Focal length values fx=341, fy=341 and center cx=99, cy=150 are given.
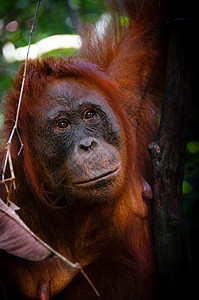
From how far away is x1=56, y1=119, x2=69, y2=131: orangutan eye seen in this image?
7.91ft

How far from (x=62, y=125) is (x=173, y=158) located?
2.64 feet

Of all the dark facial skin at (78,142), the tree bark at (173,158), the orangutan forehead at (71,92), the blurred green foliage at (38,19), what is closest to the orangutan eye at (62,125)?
the dark facial skin at (78,142)

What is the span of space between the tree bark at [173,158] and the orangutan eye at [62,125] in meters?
0.62

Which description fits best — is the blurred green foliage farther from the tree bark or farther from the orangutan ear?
the orangutan ear

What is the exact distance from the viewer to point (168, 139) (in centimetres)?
227

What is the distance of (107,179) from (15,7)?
304 cm

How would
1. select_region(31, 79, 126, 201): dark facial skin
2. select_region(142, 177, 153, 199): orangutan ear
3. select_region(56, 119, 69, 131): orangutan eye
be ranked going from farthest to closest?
select_region(142, 177, 153, 199): orangutan ear → select_region(56, 119, 69, 131): orangutan eye → select_region(31, 79, 126, 201): dark facial skin

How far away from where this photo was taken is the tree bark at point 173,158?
2.21 meters

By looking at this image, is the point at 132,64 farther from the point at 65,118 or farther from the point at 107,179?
the point at 107,179

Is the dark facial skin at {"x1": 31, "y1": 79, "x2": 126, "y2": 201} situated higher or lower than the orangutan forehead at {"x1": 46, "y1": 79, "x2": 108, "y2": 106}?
lower

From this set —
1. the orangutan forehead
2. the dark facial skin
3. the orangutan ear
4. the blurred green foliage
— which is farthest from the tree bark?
the blurred green foliage

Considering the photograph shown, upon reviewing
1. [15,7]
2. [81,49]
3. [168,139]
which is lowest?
[168,139]

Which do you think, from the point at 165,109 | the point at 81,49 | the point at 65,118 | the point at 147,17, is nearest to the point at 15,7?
the point at 81,49

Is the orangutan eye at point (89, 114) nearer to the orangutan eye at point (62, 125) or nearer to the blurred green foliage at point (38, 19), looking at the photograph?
the orangutan eye at point (62, 125)
